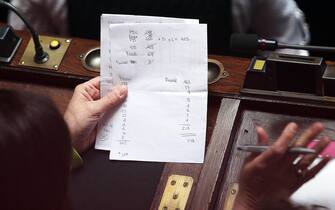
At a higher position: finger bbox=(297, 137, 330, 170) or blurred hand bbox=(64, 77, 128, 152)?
finger bbox=(297, 137, 330, 170)

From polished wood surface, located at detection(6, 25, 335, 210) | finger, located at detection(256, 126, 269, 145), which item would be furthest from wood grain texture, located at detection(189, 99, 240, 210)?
finger, located at detection(256, 126, 269, 145)

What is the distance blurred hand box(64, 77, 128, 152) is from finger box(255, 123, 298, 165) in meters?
0.34

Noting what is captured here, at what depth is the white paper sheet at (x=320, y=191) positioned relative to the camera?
101cm

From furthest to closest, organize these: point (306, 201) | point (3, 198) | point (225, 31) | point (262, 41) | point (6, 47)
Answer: point (225, 31) → point (6, 47) → point (262, 41) → point (306, 201) → point (3, 198)

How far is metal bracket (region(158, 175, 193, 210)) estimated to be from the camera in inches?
40.9

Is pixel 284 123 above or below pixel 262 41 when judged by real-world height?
below

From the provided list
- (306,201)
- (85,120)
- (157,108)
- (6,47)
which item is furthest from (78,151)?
(306,201)

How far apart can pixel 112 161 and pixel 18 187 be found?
368 mm

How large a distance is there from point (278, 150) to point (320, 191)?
5.8 inches

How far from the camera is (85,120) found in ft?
3.78

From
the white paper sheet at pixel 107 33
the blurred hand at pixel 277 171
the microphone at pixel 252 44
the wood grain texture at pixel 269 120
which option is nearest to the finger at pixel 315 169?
the blurred hand at pixel 277 171

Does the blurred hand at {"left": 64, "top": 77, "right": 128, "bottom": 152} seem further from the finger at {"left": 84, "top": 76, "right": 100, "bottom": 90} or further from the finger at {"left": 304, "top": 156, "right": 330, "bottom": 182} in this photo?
the finger at {"left": 304, "top": 156, "right": 330, "bottom": 182}

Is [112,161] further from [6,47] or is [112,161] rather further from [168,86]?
[6,47]

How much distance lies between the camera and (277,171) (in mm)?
969
